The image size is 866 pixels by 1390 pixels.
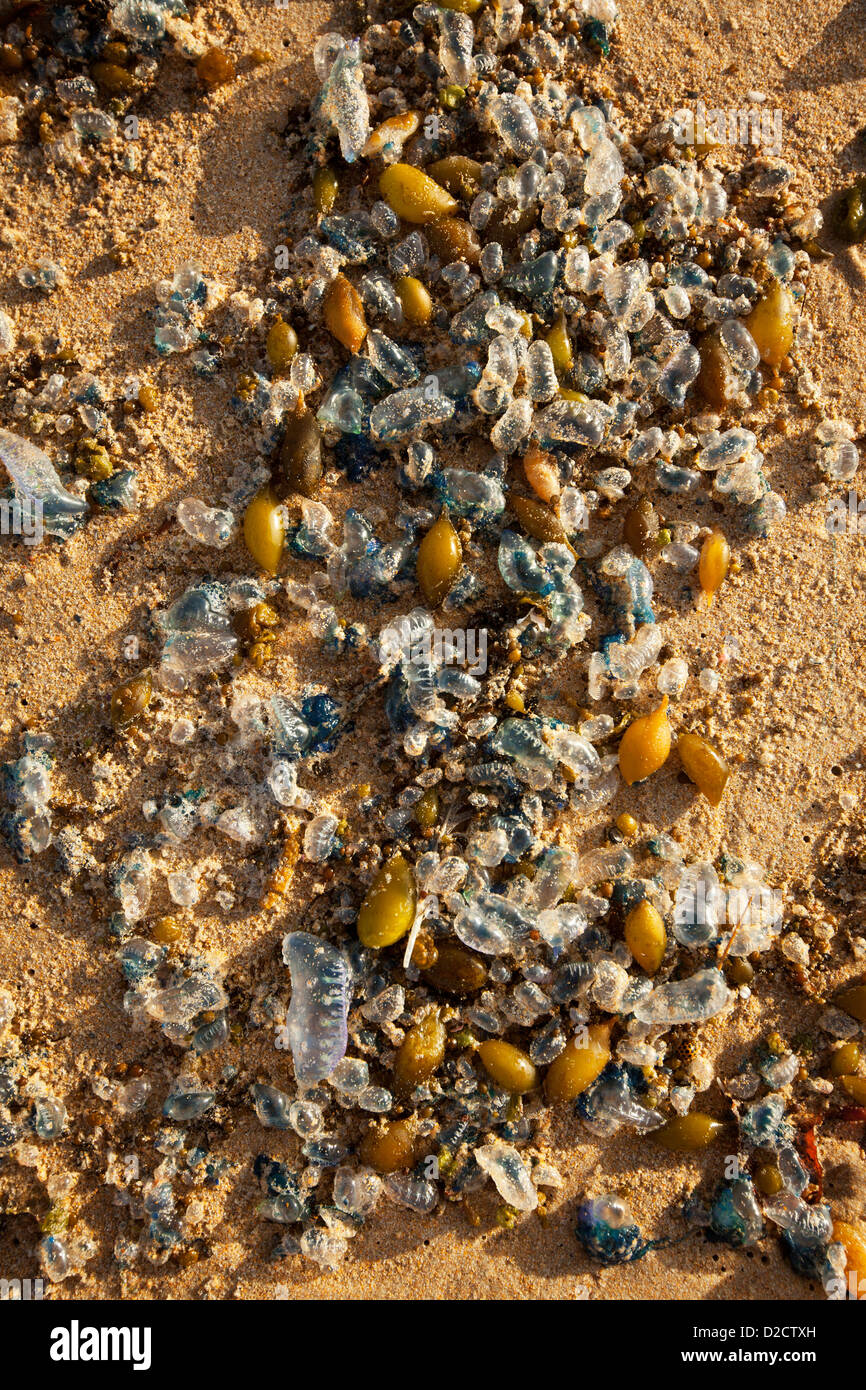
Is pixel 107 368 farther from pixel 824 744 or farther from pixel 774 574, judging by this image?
pixel 824 744

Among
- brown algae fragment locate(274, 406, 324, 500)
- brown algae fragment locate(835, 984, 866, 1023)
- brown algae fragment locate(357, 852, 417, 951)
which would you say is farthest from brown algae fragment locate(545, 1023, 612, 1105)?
brown algae fragment locate(274, 406, 324, 500)

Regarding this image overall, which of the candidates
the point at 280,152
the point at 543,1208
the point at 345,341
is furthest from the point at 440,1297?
the point at 280,152

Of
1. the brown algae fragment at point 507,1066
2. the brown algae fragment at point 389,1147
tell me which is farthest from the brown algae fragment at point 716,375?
the brown algae fragment at point 389,1147

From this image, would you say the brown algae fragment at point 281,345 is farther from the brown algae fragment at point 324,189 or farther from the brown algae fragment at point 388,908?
the brown algae fragment at point 388,908

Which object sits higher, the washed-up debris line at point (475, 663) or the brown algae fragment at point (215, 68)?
the brown algae fragment at point (215, 68)

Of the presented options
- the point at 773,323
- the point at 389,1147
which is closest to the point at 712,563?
the point at 773,323

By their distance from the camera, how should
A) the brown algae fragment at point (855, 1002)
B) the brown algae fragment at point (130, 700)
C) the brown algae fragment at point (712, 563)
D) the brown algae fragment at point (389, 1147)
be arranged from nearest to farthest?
the brown algae fragment at point (389, 1147), the brown algae fragment at point (130, 700), the brown algae fragment at point (855, 1002), the brown algae fragment at point (712, 563)

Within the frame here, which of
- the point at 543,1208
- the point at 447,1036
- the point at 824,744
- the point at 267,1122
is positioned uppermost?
the point at 824,744

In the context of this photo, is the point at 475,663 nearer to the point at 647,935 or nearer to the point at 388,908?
the point at 388,908
